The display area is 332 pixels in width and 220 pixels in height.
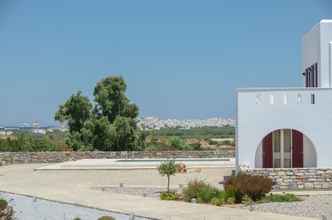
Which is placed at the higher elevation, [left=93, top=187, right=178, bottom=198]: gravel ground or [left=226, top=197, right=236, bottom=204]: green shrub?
[left=93, top=187, right=178, bottom=198]: gravel ground

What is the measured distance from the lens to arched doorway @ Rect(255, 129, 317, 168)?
23.8 metres

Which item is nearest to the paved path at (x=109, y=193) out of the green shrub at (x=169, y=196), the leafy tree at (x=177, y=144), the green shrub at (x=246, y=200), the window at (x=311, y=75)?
the green shrub at (x=169, y=196)

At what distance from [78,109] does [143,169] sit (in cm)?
1452

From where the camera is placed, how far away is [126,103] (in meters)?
44.0

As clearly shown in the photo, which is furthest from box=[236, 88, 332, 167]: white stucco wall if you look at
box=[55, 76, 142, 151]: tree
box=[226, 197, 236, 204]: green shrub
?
box=[55, 76, 142, 151]: tree

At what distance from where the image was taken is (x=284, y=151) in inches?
950

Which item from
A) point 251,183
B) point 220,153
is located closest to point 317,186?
point 251,183

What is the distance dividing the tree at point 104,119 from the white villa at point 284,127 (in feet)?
63.3

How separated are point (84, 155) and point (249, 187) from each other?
21.6 meters

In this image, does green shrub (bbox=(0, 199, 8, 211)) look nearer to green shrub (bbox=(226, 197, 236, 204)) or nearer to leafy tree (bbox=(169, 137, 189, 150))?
green shrub (bbox=(226, 197, 236, 204))

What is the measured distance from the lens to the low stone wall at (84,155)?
37.5 m

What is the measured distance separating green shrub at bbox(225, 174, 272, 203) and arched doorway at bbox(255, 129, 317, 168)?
516cm

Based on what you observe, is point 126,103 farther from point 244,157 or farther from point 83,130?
point 244,157

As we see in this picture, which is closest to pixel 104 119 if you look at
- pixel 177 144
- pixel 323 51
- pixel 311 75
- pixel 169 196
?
pixel 177 144
